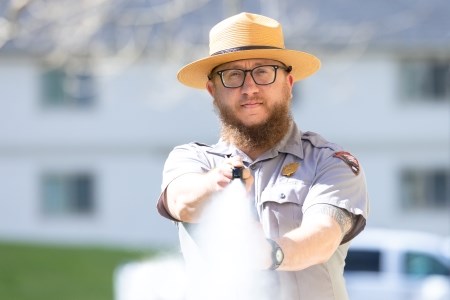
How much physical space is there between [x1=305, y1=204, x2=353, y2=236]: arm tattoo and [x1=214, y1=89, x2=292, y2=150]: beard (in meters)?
0.31

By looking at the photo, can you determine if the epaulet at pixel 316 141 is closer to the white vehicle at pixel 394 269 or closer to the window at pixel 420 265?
the white vehicle at pixel 394 269

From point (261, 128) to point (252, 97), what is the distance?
103 millimetres

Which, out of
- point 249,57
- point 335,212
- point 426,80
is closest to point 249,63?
point 249,57

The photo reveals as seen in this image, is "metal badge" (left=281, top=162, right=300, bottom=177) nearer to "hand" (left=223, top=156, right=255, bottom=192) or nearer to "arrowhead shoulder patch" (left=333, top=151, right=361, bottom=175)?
"arrowhead shoulder patch" (left=333, top=151, right=361, bottom=175)

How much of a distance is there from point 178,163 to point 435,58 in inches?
1044

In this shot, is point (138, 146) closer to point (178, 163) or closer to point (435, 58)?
point (435, 58)

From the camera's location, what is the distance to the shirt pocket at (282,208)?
12.6 ft

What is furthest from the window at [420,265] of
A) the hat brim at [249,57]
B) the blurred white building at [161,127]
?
the hat brim at [249,57]

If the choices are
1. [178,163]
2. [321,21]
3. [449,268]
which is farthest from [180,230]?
[321,21]

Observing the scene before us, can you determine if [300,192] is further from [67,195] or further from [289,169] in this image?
[67,195]

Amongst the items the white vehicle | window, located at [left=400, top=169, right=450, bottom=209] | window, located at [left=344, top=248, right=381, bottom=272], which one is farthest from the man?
window, located at [left=400, top=169, right=450, bottom=209]

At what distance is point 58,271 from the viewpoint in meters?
23.8

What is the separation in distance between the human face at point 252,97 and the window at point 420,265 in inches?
556

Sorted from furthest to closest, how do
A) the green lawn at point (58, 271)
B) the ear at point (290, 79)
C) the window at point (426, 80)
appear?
the window at point (426, 80) < the green lawn at point (58, 271) < the ear at point (290, 79)
